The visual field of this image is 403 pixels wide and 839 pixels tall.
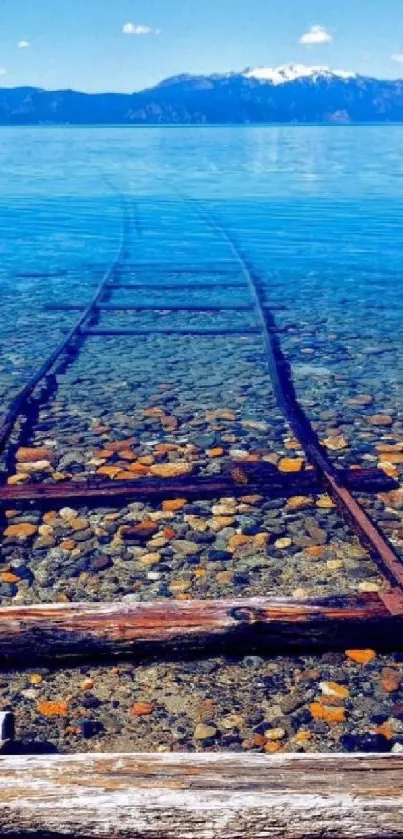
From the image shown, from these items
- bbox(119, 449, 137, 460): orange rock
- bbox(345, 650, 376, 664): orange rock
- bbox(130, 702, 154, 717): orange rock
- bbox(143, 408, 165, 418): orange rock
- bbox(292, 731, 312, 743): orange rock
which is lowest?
bbox(292, 731, 312, 743): orange rock

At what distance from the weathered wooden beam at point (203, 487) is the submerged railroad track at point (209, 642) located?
1 cm

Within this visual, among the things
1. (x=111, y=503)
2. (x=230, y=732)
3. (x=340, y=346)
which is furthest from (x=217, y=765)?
(x=340, y=346)

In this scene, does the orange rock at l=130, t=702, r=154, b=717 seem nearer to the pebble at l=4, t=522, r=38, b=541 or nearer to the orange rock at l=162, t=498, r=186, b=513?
the pebble at l=4, t=522, r=38, b=541

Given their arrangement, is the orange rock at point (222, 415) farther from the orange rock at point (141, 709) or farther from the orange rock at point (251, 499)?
the orange rock at point (141, 709)

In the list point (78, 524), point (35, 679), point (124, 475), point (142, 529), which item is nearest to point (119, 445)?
point (124, 475)

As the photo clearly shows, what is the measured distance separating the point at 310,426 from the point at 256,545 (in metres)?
3.49

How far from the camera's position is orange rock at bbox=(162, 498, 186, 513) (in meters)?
7.89

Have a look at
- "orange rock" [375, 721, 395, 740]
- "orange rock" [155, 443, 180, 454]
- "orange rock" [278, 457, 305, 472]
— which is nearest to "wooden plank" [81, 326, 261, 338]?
"orange rock" [155, 443, 180, 454]

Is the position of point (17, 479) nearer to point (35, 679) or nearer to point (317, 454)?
point (317, 454)

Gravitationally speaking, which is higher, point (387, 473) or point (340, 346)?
point (340, 346)

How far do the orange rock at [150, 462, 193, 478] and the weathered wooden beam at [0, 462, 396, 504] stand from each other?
0.22 meters

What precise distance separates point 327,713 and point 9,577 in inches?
117

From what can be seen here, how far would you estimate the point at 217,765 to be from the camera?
324cm

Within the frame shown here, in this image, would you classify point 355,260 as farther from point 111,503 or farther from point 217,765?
point 217,765
